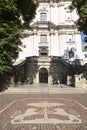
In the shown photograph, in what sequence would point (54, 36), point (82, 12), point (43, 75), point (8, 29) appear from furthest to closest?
point (54, 36), point (43, 75), point (82, 12), point (8, 29)

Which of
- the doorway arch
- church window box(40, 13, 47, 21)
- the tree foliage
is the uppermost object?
church window box(40, 13, 47, 21)

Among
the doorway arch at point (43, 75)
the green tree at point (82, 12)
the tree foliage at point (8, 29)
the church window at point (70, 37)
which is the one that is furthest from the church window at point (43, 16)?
the tree foliage at point (8, 29)

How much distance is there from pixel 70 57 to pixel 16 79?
1237cm

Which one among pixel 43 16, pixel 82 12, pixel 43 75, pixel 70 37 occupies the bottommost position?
pixel 43 75

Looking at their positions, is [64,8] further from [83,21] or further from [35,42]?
[83,21]

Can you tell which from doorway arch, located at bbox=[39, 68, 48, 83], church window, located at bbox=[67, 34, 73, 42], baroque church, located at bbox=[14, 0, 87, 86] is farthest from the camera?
church window, located at bbox=[67, 34, 73, 42]

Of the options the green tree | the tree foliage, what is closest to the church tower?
the green tree

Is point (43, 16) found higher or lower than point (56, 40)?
higher

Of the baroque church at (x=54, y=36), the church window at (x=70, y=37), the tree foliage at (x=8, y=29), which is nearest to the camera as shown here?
the tree foliage at (x=8, y=29)

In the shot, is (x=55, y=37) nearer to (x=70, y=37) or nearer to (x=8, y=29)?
(x=70, y=37)

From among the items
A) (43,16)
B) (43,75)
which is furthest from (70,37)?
(43,75)

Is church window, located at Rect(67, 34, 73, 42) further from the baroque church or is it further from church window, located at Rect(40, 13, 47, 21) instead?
church window, located at Rect(40, 13, 47, 21)

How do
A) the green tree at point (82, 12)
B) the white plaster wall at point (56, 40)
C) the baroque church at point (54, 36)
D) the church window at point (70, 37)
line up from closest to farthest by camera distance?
the green tree at point (82, 12) → the baroque church at point (54, 36) → the white plaster wall at point (56, 40) → the church window at point (70, 37)

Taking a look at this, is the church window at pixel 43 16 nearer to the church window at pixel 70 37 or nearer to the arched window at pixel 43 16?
the arched window at pixel 43 16
